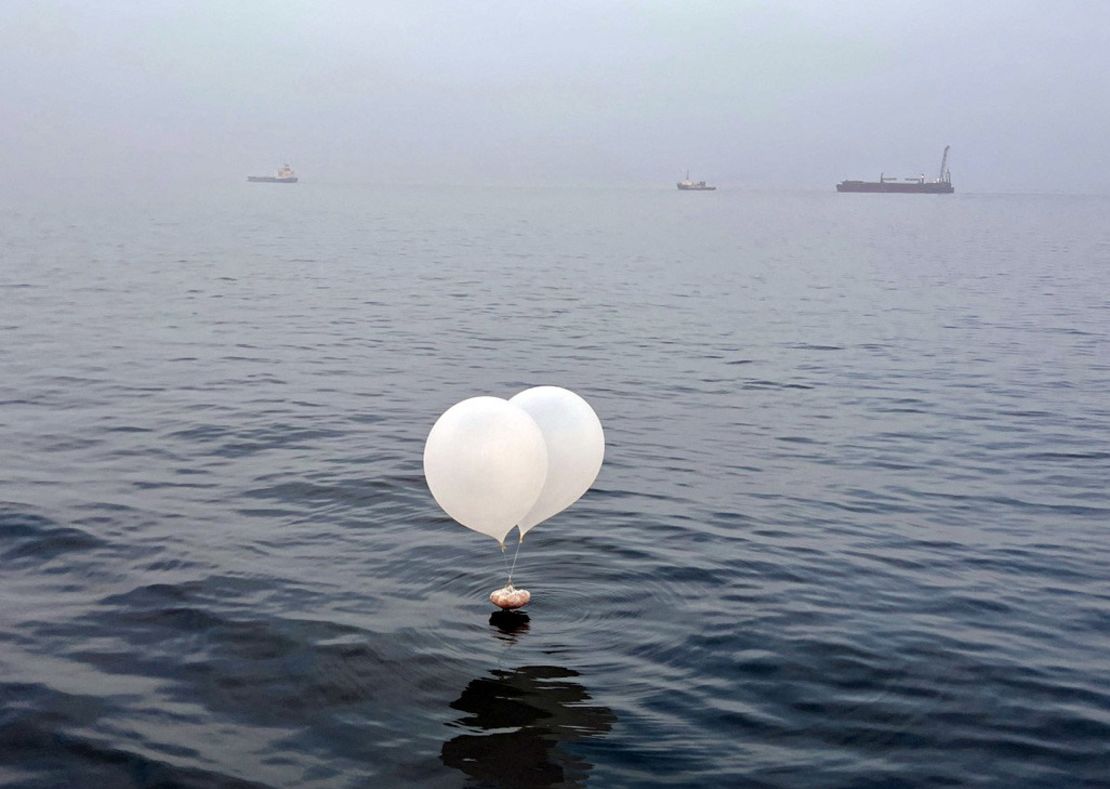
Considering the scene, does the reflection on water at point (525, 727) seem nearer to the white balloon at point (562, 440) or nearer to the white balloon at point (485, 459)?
the white balloon at point (485, 459)

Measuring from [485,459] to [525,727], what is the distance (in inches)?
85.3

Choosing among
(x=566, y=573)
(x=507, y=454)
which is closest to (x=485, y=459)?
(x=507, y=454)

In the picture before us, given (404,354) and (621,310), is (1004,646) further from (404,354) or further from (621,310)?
(621,310)

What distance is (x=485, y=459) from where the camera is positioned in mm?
8781

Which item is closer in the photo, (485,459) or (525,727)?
(525,727)

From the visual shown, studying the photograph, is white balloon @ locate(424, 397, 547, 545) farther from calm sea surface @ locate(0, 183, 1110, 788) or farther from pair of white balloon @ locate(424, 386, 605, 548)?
calm sea surface @ locate(0, 183, 1110, 788)

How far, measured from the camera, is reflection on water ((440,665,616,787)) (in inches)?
298

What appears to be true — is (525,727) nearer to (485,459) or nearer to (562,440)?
(485,459)

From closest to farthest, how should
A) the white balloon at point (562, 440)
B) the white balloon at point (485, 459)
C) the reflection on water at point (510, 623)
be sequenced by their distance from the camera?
1. the white balloon at point (485, 459)
2. the white balloon at point (562, 440)
3. the reflection on water at point (510, 623)

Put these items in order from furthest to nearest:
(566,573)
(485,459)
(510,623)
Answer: (566,573), (510,623), (485,459)

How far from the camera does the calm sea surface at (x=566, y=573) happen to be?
8.02 meters

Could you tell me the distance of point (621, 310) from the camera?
39.4 m

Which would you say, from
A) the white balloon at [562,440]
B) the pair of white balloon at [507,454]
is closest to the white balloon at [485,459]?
the pair of white balloon at [507,454]

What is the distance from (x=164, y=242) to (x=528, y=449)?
214 ft
